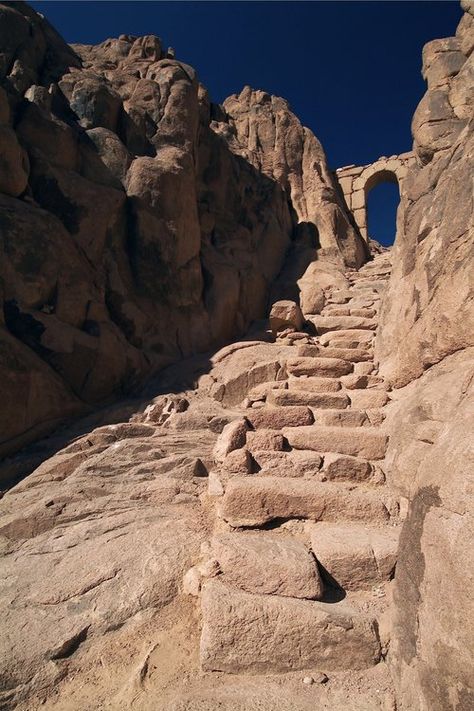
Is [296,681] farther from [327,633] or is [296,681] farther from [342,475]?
[342,475]

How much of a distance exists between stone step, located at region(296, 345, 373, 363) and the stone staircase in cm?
47

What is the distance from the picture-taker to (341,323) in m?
8.57

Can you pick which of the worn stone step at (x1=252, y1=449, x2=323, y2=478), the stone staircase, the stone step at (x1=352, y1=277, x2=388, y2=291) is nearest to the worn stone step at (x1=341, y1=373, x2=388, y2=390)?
the stone staircase

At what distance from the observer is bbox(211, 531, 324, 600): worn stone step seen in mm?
2736

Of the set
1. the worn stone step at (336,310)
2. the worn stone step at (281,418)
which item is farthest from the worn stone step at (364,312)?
the worn stone step at (281,418)

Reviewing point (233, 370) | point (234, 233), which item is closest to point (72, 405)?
point (233, 370)

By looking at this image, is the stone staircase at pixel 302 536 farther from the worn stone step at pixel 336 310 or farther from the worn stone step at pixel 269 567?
the worn stone step at pixel 336 310

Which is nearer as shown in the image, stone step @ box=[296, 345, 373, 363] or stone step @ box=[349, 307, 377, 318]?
stone step @ box=[296, 345, 373, 363]

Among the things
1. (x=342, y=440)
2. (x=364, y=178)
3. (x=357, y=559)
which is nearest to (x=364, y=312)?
(x=342, y=440)

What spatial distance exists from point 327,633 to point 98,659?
4.82ft

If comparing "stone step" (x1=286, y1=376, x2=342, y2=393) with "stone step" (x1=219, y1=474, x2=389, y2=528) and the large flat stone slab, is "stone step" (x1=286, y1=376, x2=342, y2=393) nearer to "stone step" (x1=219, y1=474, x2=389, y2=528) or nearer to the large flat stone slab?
the large flat stone slab

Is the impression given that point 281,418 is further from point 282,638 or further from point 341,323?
point 341,323

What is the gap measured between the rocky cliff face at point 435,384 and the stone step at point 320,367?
60 cm

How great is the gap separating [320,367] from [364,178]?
1392cm
